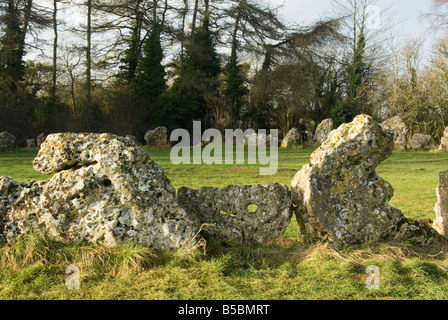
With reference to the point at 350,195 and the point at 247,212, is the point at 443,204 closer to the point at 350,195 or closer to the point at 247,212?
the point at 350,195

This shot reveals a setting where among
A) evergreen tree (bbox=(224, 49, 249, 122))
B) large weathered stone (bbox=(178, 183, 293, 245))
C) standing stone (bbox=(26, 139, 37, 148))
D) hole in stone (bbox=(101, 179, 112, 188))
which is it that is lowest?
large weathered stone (bbox=(178, 183, 293, 245))

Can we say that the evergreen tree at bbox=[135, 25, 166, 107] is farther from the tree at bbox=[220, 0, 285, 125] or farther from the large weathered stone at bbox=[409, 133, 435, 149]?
the large weathered stone at bbox=[409, 133, 435, 149]

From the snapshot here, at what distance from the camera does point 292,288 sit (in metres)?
4.11

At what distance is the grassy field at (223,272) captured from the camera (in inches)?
156

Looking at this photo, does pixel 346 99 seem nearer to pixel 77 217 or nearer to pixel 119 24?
pixel 119 24

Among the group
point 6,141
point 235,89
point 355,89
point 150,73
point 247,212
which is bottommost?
point 247,212

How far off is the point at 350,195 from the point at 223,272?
191 centimetres

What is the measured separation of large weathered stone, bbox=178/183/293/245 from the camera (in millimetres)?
5238

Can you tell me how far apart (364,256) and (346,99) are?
95.7ft

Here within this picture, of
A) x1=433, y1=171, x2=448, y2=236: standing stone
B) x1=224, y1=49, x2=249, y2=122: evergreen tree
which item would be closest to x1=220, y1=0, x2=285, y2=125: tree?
x1=224, y1=49, x2=249, y2=122: evergreen tree

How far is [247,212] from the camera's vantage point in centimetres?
529

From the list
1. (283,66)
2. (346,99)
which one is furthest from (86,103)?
(346,99)

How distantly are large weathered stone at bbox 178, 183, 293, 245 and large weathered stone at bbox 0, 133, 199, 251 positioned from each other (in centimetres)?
59

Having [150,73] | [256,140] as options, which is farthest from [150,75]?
[256,140]
